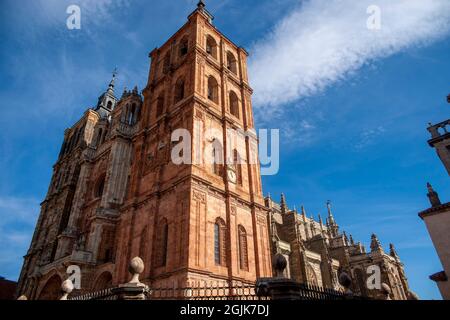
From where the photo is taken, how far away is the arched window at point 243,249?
54.7ft

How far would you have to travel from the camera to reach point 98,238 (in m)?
24.1

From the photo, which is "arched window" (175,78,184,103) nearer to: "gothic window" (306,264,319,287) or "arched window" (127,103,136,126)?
"arched window" (127,103,136,126)

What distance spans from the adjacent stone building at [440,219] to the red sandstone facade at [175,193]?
8.52 metres

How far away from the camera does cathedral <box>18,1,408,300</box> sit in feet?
51.8

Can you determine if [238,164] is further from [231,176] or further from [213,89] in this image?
[213,89]

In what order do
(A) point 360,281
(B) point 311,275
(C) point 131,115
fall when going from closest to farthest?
1. (B) point 311,275
2. (C) point 131,115
3. (A) point 360,281

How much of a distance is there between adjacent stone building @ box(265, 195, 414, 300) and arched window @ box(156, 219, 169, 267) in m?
14.4

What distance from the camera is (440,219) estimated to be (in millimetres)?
13508

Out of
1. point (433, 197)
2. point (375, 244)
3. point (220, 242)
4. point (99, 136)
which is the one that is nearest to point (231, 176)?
point (220, 242)

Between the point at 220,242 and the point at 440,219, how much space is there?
417 inches

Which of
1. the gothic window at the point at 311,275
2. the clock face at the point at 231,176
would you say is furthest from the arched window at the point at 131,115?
the gothic window at the point at 311,275
